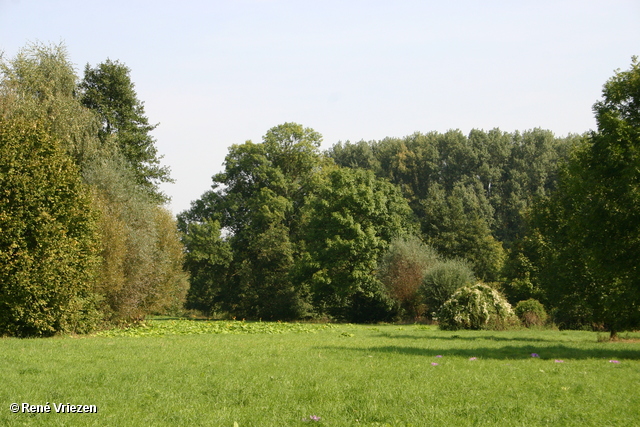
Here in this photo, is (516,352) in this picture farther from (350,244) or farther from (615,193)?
(350,244)

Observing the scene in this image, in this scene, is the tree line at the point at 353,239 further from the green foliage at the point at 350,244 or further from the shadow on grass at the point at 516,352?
the shadow on grass at the point at 516,352

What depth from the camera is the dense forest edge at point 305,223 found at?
72.2ft

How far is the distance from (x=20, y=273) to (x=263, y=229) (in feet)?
118

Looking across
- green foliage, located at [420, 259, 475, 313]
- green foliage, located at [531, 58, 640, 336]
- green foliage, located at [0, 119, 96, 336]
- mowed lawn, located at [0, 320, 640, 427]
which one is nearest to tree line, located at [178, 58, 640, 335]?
green foliage, located at [420, 259, 475, 313]

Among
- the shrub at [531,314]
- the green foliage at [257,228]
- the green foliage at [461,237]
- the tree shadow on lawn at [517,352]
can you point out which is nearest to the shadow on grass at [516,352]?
the tree shadow on lawn at [517,352]

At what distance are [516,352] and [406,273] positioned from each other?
28.6 m

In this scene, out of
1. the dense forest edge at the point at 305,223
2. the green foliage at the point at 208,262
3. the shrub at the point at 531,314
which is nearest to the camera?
the dense forest edge at the point at 305,223

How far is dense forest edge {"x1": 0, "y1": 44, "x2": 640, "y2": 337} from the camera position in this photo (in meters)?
22.0

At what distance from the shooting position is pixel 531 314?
1395 inches

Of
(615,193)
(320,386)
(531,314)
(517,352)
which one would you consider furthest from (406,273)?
(320,386)

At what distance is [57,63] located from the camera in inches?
1347

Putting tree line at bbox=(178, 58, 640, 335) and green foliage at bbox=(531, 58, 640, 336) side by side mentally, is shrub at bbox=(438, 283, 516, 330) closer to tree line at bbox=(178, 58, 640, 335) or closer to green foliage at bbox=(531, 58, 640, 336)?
tree line at bbox=(178, 58, 640, 335)

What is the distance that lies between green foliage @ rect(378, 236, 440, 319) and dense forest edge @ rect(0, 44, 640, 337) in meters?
0.15

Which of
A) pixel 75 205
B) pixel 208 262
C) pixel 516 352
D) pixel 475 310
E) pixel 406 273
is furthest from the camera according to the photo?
pixel 208 262
